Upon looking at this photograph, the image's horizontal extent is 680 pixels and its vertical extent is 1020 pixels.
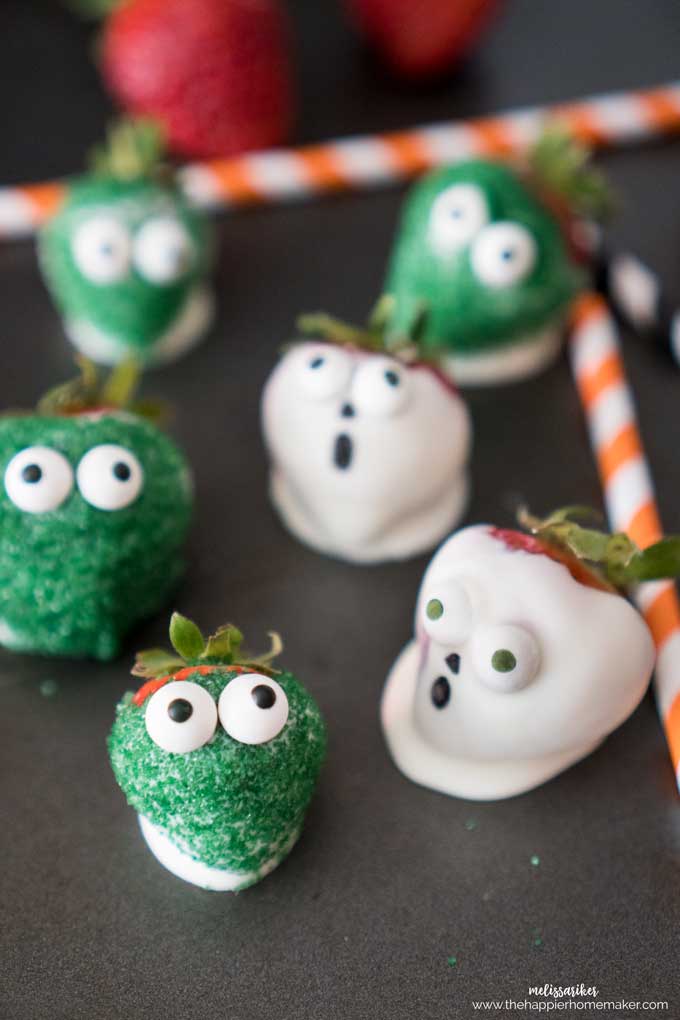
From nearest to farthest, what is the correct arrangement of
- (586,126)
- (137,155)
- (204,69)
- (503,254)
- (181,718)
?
(181,718) < (503,254) < (137,155) < (204,69) < (586,126)

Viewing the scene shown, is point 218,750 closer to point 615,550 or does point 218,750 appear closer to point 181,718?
point 181,718

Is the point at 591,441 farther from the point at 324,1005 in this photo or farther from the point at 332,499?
Result: the point at 324,1005

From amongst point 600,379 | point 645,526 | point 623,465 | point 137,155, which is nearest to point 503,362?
point 600,379

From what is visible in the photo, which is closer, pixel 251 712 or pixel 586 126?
pixel 251 712

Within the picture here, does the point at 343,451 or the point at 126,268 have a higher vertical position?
the point at 126,268

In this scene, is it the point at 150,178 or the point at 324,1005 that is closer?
the point at 324,1005

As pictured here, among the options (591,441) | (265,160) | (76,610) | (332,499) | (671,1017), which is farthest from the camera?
(265,160)

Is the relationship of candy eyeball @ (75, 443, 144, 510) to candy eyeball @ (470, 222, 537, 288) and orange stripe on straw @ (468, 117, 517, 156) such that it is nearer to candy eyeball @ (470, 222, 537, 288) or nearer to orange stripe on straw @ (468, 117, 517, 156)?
candy eyeball @ (470, 222, 537, 288)

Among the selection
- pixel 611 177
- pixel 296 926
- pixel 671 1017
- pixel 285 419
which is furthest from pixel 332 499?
pixel 611 177

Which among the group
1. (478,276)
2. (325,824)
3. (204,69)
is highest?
(204,69)
